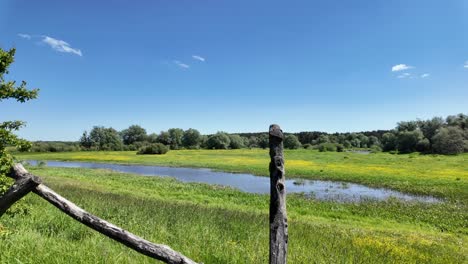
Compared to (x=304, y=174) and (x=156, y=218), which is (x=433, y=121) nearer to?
(x=304, y=174)

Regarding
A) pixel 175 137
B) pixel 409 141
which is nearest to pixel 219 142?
pixel 175 137

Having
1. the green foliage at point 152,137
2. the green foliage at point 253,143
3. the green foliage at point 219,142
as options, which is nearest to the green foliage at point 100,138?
the green foliage at point 152,137

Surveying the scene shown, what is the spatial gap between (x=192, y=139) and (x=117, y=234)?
141664mm

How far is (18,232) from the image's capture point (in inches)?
263

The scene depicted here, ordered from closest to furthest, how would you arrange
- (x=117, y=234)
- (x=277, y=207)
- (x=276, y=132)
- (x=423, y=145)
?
(x=117, y=234) < (x=277, y=207) < (x=276, y=132) < (x=423, y=145)

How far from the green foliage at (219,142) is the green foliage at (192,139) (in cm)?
1124

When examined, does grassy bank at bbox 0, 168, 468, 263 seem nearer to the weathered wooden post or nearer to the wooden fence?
the wooden fence

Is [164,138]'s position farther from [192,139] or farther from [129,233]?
[129,233]

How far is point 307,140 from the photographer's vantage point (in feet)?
554

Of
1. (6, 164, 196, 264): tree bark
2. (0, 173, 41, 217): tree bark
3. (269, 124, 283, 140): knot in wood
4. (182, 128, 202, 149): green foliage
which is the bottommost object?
(6, 164, 196, 264): tree bark

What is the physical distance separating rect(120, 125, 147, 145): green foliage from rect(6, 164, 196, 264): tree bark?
16095cm

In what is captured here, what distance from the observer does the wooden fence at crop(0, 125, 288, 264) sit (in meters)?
3.94

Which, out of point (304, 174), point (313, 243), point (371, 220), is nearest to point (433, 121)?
point (304, 174)

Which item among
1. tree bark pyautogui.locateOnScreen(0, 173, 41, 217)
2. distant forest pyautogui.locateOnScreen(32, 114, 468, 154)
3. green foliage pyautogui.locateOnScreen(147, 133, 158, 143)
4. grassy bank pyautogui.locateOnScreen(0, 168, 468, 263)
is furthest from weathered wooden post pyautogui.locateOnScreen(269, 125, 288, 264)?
green foliage pyautogui.locateOnScreen(147, 133, 158, 143)
